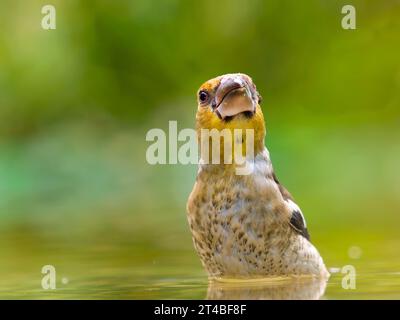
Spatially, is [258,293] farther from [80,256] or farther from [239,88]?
[80,256]

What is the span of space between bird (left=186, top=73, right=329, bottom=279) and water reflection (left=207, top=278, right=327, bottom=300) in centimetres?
9

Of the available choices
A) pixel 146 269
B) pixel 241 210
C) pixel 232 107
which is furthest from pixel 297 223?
pixel 146 269

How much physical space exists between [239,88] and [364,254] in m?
1.92

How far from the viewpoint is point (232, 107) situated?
6.20m

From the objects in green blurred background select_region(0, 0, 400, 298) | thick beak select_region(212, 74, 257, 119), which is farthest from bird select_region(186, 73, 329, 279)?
green blurred background select_region(0, 0, 400, 298)

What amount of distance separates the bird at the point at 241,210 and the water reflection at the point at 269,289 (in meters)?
0.09

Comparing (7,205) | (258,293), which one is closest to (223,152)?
(258,293)

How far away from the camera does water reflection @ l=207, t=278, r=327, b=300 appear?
18.4 ft

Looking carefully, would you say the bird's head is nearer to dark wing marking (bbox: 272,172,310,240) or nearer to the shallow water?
dark wing marking (bbox: 272,172,310,240)

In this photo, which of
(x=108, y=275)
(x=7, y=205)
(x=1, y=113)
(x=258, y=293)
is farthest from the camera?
(x=1, y=113)

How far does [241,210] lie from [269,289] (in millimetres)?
559

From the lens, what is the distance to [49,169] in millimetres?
15094

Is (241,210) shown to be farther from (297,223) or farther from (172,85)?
(172,85)

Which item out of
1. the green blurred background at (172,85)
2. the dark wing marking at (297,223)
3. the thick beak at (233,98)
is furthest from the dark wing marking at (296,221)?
the green blurred background at (172,85)
